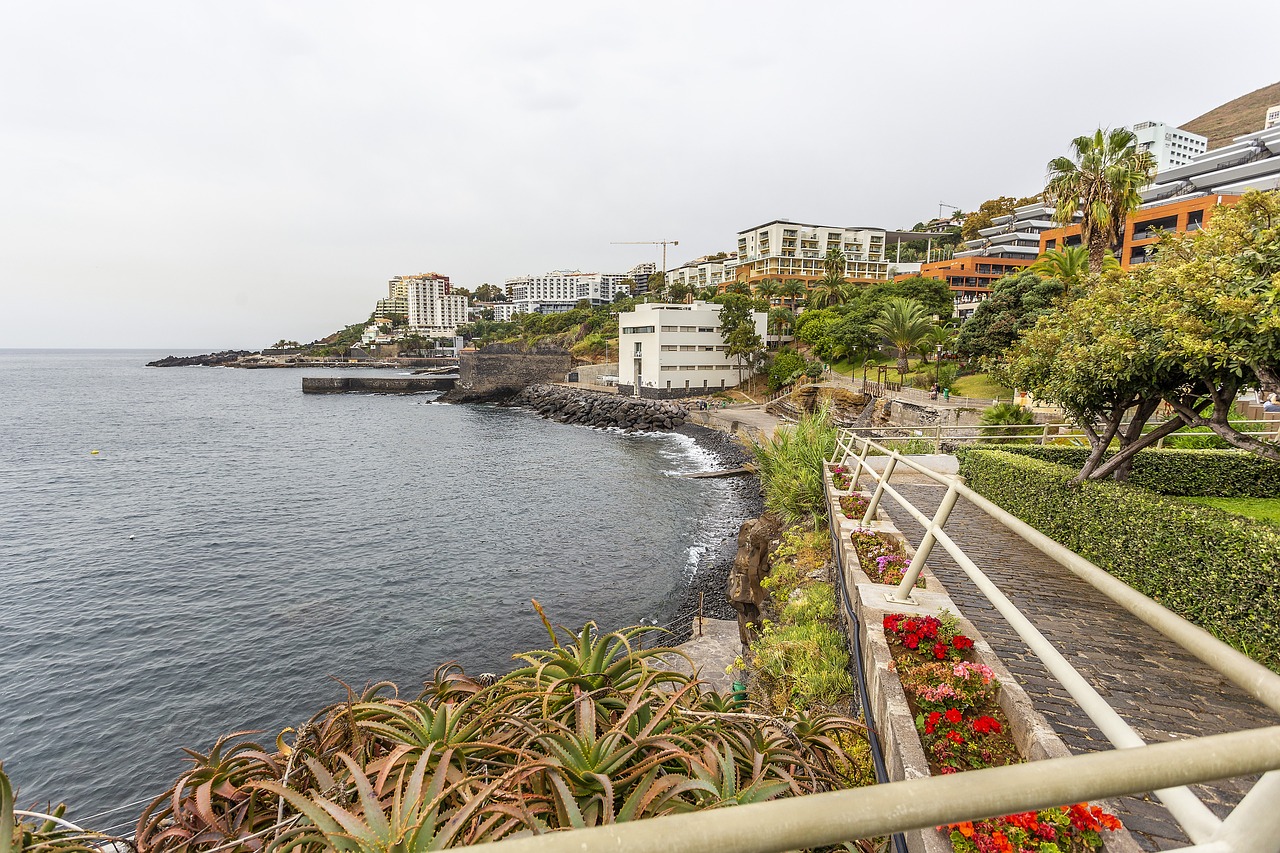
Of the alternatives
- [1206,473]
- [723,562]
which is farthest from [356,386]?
[1206,473]

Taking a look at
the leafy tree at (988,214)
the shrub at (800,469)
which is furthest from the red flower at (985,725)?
the leafy tree at (988,214)

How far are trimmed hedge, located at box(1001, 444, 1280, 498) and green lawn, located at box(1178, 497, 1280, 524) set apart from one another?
0.31m

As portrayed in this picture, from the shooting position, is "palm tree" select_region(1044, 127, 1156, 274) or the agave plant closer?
the agave plant

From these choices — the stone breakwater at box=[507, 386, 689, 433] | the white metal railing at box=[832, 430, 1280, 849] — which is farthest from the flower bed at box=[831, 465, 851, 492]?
the stone breakwater at box=[507, 386, 689, 433]

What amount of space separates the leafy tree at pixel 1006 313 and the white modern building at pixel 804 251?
2084 inches

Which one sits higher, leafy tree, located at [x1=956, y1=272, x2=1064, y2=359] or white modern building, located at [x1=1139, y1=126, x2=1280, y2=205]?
white modern building, located at [x1=1139, y1=126, x2=1280, y2=205]

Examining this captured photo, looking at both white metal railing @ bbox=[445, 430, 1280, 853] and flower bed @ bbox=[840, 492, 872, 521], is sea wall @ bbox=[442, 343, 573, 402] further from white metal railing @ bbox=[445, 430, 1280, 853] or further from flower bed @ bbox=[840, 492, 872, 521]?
white metal railing @ bbox=[445, 430, 1280, 853]

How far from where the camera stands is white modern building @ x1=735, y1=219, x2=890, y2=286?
90.0 meters

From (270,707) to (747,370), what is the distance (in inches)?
2162

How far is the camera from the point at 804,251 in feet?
303

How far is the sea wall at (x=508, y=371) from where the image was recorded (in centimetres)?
7625

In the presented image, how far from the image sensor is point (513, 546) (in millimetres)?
20750

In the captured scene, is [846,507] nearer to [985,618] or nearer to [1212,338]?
[985,618]

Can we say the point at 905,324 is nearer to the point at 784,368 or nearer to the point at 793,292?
the point at 784,368
